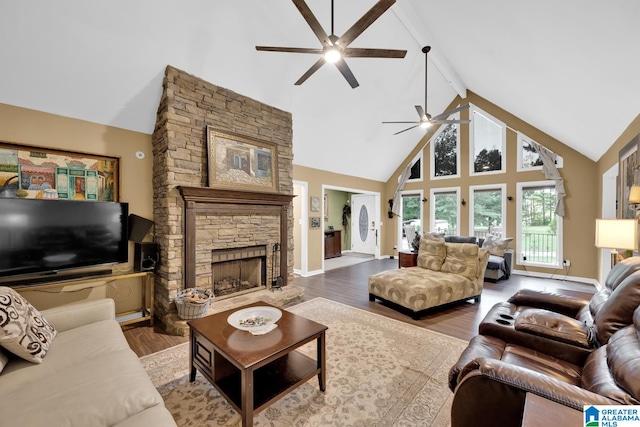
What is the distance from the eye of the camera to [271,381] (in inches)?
72.6

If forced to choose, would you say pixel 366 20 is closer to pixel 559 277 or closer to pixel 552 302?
pixel 552 302

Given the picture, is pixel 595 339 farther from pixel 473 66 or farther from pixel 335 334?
pixel 473 66

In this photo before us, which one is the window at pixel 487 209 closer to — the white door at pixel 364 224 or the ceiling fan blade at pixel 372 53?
the white door at pixel 364 224

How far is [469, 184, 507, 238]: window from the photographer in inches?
253

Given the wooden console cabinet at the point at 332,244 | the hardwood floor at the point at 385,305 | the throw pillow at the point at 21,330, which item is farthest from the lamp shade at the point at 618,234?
the wooden console cabinet at the point at 332,244

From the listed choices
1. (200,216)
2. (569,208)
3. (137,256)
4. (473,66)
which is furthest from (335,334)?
(569,208)

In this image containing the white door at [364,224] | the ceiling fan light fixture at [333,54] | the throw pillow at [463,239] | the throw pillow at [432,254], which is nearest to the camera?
the ceiling fan light fixture at [333,54]

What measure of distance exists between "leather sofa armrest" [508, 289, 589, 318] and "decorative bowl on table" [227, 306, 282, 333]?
7.51ft

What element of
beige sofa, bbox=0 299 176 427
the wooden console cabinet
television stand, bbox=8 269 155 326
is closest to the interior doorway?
A: the wooden console cabinet

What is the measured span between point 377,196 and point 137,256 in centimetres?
677

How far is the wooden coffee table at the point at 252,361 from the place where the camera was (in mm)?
1582

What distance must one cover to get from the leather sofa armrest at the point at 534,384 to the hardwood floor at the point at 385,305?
6.32 ft

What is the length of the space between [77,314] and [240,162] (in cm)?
247

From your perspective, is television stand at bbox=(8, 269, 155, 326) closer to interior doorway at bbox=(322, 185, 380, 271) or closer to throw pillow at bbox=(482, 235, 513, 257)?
interior doorway at bbox=(322, 185, 380, 271)
